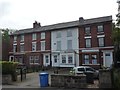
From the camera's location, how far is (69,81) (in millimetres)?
17859

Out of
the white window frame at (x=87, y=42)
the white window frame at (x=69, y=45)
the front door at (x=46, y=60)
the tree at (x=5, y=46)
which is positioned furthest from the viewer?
the tree at (x=5, y=46)

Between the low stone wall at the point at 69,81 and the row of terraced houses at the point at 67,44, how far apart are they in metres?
25.1

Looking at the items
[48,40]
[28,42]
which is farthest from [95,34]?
[28,42]

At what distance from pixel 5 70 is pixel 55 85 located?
6369mm

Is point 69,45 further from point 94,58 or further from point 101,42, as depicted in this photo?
point 101,42

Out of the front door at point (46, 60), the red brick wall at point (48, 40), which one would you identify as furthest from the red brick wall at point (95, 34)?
the front door at point (46, 60)

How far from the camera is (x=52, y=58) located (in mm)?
50062

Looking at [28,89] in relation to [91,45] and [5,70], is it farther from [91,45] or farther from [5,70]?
[91,45]

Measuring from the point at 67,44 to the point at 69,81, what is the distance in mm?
30167

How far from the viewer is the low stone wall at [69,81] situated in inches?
686

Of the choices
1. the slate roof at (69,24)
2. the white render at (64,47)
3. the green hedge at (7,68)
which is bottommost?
the green hedge at (7,68)

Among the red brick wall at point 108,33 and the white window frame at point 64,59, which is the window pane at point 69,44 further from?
the red brick wall at point 108,33

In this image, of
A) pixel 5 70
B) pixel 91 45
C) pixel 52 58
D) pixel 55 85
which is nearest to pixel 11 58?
pixel 52 58

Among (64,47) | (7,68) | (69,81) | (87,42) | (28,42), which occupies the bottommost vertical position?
(69,81)
